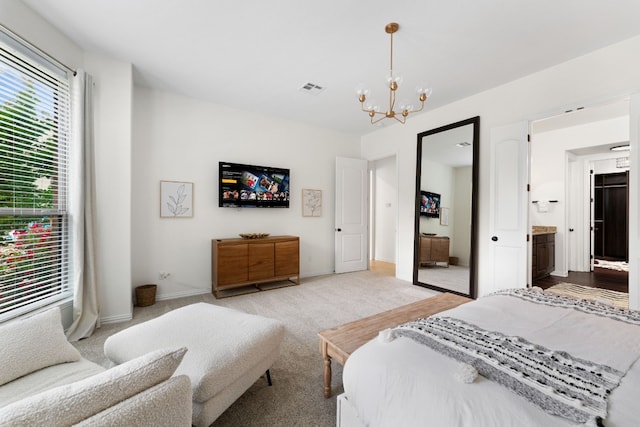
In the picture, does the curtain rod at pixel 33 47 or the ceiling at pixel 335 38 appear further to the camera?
the ceiling at pixel 335 38

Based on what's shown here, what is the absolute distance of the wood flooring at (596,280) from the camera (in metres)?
4.14

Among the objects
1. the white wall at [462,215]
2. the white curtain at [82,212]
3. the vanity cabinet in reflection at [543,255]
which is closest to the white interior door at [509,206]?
the white wall at [462,215]

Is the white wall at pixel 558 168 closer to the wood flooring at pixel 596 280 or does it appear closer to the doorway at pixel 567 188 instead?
the doorway at pixel 567 188

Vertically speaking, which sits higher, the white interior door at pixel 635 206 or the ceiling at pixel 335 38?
the ceiling at pixel 335 38

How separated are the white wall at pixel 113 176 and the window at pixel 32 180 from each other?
0.27 meters

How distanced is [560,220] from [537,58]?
3.66 m

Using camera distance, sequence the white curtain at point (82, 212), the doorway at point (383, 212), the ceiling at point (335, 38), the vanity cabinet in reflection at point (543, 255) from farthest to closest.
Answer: the doorway at point (383, 212) → the vanity cabinet in reflection at point (543, 255) → the white curtain at point (82, 212) → the ceiling at point (335, 38)

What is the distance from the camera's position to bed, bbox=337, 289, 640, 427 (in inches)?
32.1

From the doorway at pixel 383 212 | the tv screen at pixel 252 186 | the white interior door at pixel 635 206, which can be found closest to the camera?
the white interior door at pixel 635 206

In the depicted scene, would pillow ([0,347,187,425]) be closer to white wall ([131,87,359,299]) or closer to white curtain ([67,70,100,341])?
white curtain ([67,70,100,341])

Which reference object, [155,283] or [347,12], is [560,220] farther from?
[155,283]

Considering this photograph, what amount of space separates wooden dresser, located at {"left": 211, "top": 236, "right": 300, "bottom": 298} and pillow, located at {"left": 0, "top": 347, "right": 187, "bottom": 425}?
9.22ft

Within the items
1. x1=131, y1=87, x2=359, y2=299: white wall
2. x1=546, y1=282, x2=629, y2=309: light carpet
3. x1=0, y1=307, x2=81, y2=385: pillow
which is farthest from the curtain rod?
x1=546, y1=282, x2=629, y2=309: light carpet

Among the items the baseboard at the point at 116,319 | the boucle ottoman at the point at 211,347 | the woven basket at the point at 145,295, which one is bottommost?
the baseboard at the point at 116,319
